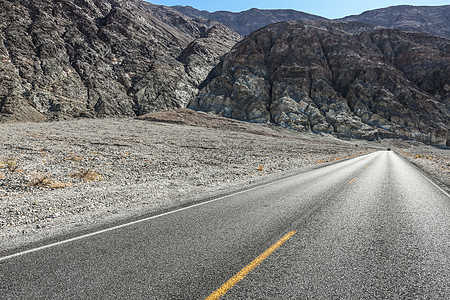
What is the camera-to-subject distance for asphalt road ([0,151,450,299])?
304 centimetres

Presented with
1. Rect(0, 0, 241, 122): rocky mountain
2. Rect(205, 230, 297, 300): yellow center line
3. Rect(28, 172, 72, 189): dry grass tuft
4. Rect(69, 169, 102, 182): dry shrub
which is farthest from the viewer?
Rect(0, 0, 241, 122): rocky mountain

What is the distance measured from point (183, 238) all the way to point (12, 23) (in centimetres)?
9335

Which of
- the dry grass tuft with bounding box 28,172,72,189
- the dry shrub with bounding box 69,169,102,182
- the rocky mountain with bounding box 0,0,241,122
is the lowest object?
the dry shrub with bounding box 69,169,102,182

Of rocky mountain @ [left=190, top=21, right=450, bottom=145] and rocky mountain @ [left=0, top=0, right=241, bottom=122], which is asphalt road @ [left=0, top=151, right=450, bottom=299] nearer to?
rocky mountain @ [left=0, top=0, right=241, bottom=122]

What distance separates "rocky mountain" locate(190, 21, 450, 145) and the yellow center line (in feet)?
244

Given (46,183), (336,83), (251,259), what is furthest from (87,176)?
(336,83)

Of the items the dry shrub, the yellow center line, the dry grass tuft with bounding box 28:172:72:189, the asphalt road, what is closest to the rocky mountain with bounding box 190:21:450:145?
the dry shrub

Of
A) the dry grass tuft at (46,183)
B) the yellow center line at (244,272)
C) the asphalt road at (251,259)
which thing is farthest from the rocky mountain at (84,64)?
the yellow center line at (244,272)

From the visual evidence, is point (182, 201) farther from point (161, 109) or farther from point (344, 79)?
point (344, 79)

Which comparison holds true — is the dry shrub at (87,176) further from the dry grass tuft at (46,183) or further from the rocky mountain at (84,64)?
the rocky mountain at (84,64)

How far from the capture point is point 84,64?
6962 cm

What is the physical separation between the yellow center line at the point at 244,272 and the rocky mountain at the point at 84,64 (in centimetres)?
6180

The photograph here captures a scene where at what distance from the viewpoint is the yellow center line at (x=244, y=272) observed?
9.56 feet

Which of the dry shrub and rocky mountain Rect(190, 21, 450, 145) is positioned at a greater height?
rocky mountain Rect(190, 21, 450, 145)
